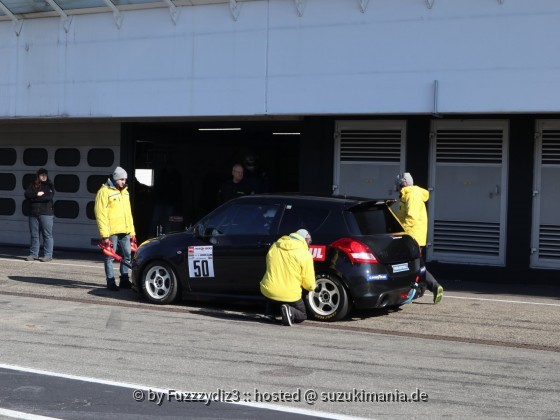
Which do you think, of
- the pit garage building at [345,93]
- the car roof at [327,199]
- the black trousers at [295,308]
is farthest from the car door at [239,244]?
the pit garage building at [345,93]

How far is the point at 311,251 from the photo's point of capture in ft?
36.1

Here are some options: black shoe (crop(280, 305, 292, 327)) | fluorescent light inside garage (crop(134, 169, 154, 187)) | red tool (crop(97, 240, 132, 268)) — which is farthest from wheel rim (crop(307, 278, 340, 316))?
Answer: fluorescent light inside garage (crop(134, 169, 154, 187))

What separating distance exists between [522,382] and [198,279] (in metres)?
5.19

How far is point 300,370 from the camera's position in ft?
27.0

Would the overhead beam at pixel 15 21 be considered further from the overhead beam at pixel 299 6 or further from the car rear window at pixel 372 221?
the car rear window at pixel 372 221

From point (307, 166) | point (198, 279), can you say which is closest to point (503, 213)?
point (307, 166)

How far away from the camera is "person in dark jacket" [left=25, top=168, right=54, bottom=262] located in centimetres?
1742

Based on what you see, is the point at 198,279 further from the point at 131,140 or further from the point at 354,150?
the point at 131,140

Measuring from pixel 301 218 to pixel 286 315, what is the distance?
1.35 meters

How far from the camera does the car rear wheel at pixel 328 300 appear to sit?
1086 cm

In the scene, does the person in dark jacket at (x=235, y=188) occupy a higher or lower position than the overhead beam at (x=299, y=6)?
→ lower

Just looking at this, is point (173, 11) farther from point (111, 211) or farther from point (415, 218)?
point (415, 218)

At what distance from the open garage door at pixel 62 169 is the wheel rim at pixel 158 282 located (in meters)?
7.78

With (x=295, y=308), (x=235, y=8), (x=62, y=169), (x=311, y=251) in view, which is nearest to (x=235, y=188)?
(x=235, y=8)
